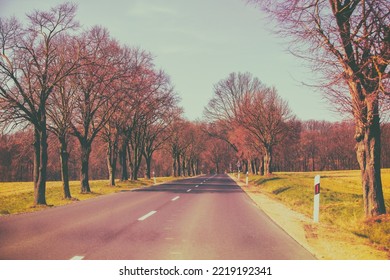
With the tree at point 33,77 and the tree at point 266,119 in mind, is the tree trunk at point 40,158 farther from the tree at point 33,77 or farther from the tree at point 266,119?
the tree at point 266,119

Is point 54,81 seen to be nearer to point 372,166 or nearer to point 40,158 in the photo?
point 40,158

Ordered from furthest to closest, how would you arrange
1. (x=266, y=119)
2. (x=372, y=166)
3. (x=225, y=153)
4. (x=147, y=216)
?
(x=225, y=153) < (x=266, y=119) < (x=147, y=216) < (x=372, y=166)

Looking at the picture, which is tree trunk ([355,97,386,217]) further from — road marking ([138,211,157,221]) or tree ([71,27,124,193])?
tree ([71,27,124,193])

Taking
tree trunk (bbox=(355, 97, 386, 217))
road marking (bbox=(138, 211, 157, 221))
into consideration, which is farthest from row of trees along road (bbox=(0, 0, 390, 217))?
road marking (bbox=(138, 211, 157, 221))

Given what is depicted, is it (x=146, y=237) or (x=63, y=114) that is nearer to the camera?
(x=146, y=237)

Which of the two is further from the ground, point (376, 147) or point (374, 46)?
point (374, 46)

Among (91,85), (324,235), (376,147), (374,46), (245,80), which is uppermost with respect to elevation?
(245,80)

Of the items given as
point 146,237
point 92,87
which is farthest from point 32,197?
point 146,237

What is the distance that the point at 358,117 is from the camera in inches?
400

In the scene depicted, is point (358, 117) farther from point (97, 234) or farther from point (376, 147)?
point (97, 234)

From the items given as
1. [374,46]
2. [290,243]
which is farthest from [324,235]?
[374,46]

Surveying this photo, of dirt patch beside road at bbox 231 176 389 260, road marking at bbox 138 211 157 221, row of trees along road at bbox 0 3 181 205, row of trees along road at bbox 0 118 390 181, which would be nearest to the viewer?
dirt patch beside road at bbox 231 176 389 260
